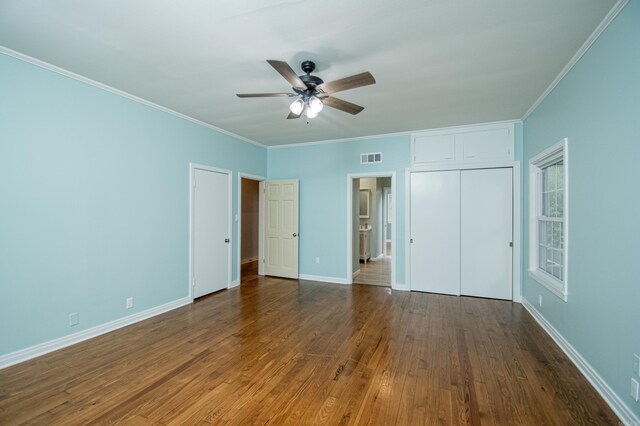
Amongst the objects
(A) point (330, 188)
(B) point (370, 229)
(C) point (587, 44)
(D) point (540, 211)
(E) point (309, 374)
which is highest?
(C) point (587, 44)

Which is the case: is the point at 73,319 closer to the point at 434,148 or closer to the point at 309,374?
the point at 309,374

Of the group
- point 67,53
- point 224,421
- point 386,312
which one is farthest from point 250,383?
point 67,53

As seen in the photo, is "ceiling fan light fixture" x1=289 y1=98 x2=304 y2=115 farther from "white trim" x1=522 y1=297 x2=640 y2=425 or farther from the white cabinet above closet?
"white trim" x1=522 y1=297 x2=640 y2=425

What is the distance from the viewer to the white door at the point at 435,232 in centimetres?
481

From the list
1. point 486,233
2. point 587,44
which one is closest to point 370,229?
point 486,233

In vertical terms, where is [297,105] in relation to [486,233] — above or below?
above

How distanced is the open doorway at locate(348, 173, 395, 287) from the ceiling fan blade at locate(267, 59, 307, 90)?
120 inches

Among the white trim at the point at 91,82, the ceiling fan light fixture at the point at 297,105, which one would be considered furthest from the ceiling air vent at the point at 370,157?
the ceiling fan light fixture at the point at 297,105

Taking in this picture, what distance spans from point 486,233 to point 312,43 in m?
3.93

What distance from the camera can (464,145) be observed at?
4.73 meters

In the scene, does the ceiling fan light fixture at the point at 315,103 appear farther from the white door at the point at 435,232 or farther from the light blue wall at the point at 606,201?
the white door at the point at 435,232

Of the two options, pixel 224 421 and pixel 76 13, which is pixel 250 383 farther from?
pixel 76 13

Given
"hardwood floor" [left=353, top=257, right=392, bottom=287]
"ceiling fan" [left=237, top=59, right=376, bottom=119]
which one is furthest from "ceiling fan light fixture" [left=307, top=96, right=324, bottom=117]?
"hardwood floor" [left=353, top=257, right=392, bottom=287]

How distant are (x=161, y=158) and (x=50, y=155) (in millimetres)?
1222
